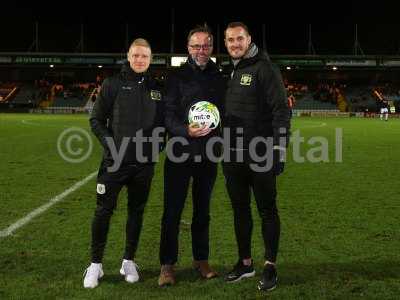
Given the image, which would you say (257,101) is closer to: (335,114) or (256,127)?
(256,127)

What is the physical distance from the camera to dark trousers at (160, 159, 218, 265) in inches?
190

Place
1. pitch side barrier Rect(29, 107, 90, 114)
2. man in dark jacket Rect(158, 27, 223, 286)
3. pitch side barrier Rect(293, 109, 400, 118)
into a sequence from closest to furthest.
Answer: man in dark jacket Rect(158, 27, 223, 286), pitch side barrier Rect(293, 109, 400, 118), pitch side barrier Rect(29, 107, 90, 114)

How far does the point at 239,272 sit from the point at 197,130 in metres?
1.29

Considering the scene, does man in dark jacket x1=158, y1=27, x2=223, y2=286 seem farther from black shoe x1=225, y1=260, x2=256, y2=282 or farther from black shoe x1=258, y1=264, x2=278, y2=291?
black shoe x1=258, y1=264, x2=278, y2=291

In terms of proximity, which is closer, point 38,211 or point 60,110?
point 38,211

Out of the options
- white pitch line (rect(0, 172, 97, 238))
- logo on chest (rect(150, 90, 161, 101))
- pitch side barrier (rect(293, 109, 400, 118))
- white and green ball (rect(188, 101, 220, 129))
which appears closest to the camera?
white and green ball (rect(188, 101, 220, 129))

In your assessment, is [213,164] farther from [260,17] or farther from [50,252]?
[260,17]

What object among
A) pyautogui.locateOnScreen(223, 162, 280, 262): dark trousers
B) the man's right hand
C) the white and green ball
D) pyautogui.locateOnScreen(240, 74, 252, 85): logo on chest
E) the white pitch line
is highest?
pyautogui.locateOnScreen(240, 74, 252, 85): logo on chest

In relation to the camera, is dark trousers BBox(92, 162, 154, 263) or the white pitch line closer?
dark trousers BBox(92, 162, 154, 263)

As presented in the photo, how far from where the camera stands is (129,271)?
484 centimetres

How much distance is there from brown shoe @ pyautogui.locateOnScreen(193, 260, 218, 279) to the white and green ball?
123 centimetres

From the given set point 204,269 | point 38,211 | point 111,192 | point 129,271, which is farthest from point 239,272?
point 38,211

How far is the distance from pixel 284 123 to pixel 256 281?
4.41 ft

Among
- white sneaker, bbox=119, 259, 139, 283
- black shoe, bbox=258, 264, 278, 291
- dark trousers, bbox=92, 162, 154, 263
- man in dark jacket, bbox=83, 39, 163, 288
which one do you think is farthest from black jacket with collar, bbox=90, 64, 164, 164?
black shoe, bbox=258, 264, 278, 291
